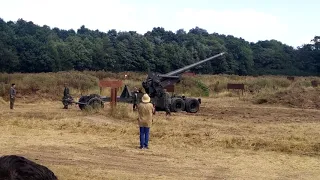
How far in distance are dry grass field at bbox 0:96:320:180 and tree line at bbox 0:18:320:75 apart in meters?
47.2

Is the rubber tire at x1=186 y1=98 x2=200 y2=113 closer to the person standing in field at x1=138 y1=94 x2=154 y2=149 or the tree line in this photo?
the person standing in field at x1=138 y1=94 x2=154 y2=149

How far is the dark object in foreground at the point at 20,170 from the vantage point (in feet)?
28.1

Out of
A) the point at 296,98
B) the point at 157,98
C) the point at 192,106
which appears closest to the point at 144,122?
the point at 157,98

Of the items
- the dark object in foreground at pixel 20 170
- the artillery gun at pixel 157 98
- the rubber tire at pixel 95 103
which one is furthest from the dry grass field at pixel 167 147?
the artillery gun at pixel 157 98

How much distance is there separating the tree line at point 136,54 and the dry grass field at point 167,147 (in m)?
47.2

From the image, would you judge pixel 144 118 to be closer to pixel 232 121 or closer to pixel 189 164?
pixel 189 164

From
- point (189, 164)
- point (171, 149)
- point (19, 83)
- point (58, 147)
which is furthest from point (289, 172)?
point (19, 83)

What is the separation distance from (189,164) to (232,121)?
11.5 m

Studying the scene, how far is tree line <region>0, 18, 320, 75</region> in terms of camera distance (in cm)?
7125

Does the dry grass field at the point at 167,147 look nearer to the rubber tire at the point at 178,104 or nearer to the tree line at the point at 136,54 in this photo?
the rubber tire at the point at 178,104

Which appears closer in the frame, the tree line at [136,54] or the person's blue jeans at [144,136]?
the person's blue jeans at [144,136]

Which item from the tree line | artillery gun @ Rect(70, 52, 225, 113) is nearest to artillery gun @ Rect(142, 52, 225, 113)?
artillery gun @ Rect(70, 52, 225, 113)

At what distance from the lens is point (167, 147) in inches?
645

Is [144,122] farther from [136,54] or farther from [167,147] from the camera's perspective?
[136,54]
